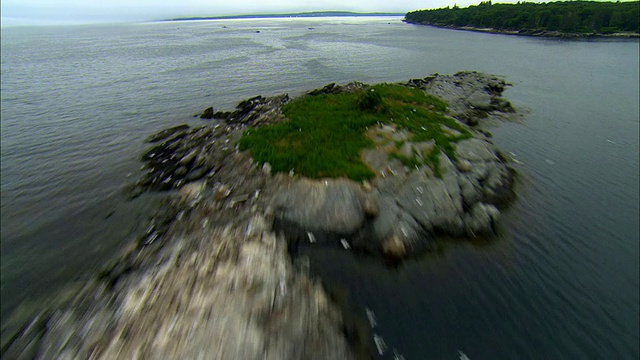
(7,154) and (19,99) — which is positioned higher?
(19,99)

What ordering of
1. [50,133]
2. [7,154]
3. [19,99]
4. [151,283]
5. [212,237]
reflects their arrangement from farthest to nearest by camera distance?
[19,99] → [50,133] → [7,154] → [212,237] → [151,283]

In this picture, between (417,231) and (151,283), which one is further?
(417,231)

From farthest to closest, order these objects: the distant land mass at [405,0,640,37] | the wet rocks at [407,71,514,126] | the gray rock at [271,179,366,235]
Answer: the distant land mass at [405,0,640,37] < the wet rocks at [407,71,514,126] < the gray rock at [271,179,366,235]

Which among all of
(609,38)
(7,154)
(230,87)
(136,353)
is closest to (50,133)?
(7,154)

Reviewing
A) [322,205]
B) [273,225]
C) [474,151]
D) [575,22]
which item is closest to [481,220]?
[474,151]

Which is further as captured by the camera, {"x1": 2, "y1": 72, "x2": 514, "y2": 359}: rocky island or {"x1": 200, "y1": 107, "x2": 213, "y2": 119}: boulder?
{"x1": 200, "y1": 107, "x2": 213, "y2": 119}: boulder

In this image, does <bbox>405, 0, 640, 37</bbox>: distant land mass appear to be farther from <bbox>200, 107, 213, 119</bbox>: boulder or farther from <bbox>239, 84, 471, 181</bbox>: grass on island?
<bbox>200, 107, 213, 119</bbox>: boulder

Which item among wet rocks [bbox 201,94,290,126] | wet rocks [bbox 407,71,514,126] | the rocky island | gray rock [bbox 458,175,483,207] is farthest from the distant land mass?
the rocky island

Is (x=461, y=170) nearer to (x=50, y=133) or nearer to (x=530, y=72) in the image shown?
(x=50, y=133)
